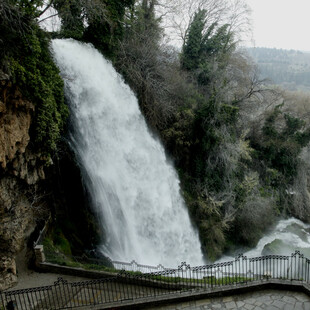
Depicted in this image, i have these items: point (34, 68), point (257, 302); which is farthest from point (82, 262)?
point (34, 68)

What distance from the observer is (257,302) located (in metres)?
6.84

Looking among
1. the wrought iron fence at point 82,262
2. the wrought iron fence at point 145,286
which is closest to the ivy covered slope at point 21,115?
the wrought iron fence at point 82,262

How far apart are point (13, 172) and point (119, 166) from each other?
452 cm

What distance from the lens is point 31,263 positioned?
1014cm

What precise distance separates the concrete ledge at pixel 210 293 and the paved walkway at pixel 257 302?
0.32ft

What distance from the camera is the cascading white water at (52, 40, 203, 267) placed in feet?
36.1

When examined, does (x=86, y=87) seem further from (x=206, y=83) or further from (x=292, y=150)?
(x=292, y=150)

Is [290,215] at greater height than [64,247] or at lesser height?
lesser

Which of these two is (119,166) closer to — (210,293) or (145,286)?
(145,286)

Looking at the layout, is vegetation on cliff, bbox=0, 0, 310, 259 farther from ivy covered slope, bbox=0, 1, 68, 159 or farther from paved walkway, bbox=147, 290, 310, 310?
paved walkway, bbox=147, 290, 310, 310

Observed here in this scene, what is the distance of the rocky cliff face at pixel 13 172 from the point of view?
7523 mm

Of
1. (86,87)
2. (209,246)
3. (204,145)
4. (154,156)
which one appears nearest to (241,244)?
(209,246)

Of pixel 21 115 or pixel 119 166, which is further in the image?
pixel 119 166

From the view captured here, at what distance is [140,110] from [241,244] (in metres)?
10.1
